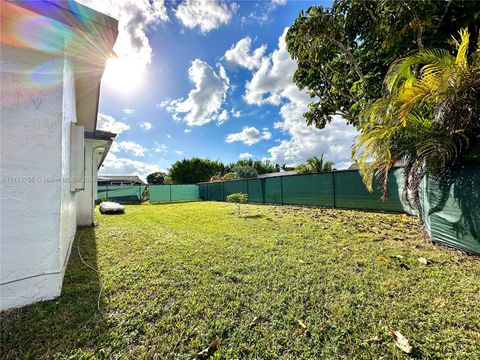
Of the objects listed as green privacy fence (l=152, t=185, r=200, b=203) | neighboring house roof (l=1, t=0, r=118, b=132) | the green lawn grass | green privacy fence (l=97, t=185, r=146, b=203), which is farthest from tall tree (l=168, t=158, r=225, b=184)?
neighboring house roof (l=1, t=0, r=118, b=132)

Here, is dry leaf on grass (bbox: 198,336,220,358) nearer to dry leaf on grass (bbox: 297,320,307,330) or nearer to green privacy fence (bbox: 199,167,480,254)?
dry leaf on grass (bbox: 297,320,307,330)

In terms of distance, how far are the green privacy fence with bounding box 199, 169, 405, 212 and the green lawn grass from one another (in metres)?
3.63

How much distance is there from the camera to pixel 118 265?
2771mm

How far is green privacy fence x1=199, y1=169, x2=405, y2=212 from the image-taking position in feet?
21.4

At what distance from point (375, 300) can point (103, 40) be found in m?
4.11

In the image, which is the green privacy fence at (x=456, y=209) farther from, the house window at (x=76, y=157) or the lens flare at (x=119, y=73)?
the house window at (x=76, y=157)

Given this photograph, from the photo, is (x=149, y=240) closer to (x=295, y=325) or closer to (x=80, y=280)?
(x=80, y=280)

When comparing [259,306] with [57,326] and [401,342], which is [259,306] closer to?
[401,342]

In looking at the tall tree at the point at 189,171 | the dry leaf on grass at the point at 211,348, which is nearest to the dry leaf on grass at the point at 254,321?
the dry leaf on grass at the point at 211,348

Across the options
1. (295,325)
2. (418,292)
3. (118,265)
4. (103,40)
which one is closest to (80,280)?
(118,265)

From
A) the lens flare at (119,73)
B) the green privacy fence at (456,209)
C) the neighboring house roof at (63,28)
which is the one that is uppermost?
the lens flare at (119,73)

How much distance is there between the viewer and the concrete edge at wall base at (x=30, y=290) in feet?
5.65

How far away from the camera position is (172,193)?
54.3 feet

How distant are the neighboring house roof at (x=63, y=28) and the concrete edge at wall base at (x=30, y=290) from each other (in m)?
2.16
